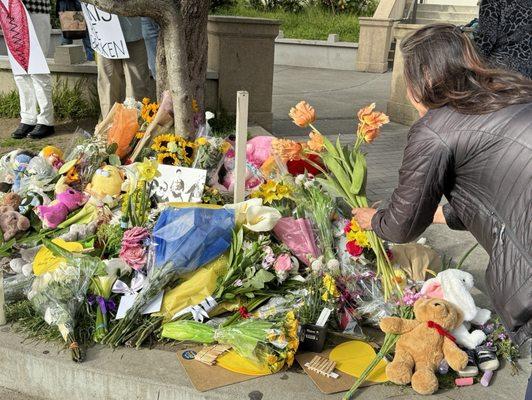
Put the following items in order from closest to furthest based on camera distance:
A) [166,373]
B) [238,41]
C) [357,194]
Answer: [166,373] < [357,194] < [238,41]

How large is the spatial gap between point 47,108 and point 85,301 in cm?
336

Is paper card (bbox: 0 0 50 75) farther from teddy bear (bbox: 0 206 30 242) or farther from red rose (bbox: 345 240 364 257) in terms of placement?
red rose (bbox: 345 240 364 257)

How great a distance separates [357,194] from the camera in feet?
10.4

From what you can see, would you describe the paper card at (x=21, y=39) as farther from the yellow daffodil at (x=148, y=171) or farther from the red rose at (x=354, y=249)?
the red rose at (x=354, y=249)

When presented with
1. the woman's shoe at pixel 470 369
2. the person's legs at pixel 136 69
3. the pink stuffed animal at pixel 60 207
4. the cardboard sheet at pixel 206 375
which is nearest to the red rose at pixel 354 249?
the woman's shoe at pixel 470 369

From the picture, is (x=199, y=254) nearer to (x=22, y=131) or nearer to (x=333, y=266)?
(x=333, y=266)

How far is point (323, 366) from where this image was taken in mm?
2607

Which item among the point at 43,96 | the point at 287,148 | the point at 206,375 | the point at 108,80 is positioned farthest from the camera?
the point at 43,96

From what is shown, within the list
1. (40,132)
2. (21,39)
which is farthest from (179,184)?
(21,39)

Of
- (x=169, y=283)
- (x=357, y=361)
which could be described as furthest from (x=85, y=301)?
(x=357, y=361)

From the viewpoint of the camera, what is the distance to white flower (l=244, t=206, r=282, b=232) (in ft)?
10.1

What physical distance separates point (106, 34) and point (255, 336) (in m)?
3.40

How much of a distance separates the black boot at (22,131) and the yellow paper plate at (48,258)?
2.84 meters

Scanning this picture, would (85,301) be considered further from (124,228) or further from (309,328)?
(309,328)
